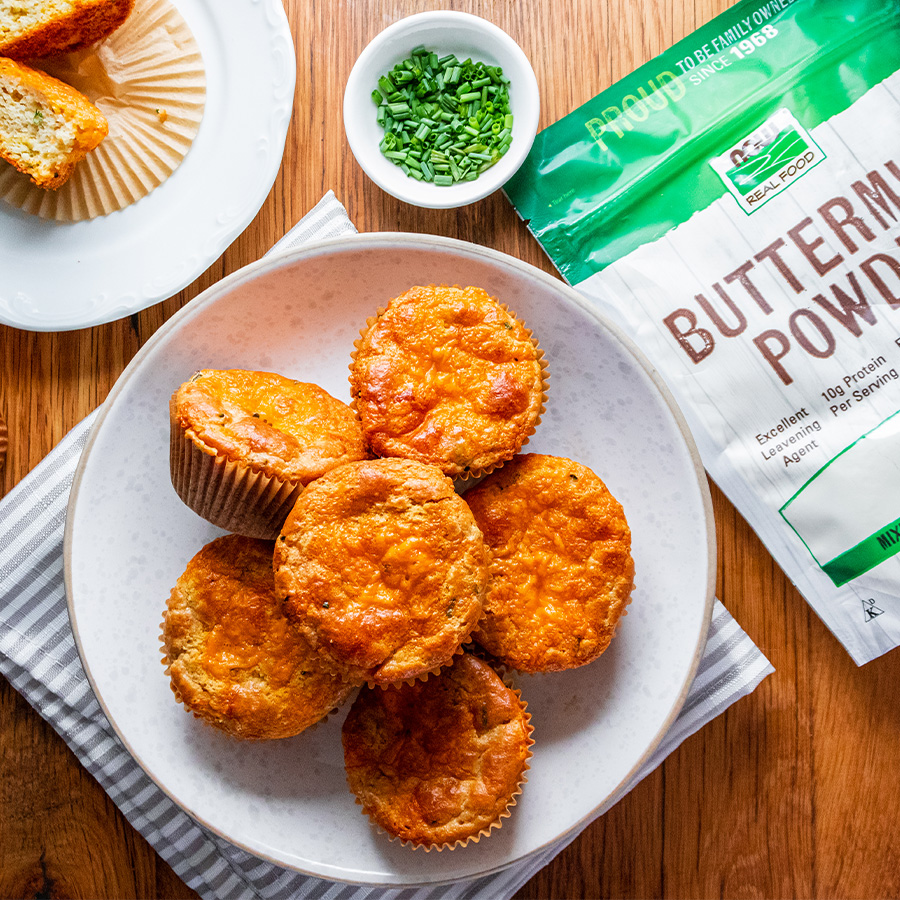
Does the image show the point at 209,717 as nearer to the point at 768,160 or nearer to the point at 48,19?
the point at 48,19

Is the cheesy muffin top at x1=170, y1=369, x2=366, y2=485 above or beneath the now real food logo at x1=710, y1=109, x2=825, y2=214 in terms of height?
above

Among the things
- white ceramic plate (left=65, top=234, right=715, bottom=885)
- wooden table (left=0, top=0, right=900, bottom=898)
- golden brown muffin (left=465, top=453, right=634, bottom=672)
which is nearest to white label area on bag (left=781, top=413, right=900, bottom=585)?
wooden table (left=0, top=0, right=900, bottom=898)

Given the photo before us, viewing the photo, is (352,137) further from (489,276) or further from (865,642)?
(865,642)

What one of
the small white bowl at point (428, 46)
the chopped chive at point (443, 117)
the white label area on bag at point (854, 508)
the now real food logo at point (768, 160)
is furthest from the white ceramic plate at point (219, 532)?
the now real food logo at point (768, 160)

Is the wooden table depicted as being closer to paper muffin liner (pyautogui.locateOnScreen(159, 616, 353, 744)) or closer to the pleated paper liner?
the pleated paper liner

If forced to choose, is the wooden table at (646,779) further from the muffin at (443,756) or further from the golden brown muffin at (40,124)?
the muffin at (443,756)

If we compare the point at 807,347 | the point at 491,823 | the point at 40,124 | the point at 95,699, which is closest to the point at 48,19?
the point at 40,124
